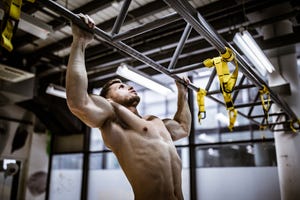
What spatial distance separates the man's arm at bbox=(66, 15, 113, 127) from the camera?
5.16 ft

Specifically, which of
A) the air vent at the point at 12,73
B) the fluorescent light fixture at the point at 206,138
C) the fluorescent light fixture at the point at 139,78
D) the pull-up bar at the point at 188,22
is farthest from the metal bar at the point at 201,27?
the air vent at the point at 12,73

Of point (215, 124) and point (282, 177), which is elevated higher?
point (215, 124)

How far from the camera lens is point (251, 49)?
9.40 ft

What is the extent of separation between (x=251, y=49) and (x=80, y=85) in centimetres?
191

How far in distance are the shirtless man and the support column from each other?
7.84 ft

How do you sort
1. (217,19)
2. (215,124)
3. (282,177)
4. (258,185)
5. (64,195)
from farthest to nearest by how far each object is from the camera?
(64,195)
(215,124)
(258,185)
(217,19)
(282,177)

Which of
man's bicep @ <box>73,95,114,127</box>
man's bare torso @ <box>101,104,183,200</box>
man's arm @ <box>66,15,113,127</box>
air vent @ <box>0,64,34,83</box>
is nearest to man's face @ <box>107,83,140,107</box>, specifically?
man's bare torso @ <box>101,104,183,200</box>

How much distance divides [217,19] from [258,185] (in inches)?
110

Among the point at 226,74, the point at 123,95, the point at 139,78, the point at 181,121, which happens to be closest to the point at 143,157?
the point at 123,95

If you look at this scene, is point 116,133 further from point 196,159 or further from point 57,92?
point 196,159

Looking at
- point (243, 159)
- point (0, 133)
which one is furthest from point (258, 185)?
point (0, 133)

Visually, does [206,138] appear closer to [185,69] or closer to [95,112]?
[185,69]

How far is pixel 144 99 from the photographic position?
279 inches

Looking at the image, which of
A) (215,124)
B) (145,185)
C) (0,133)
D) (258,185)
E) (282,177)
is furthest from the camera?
(0,133)
